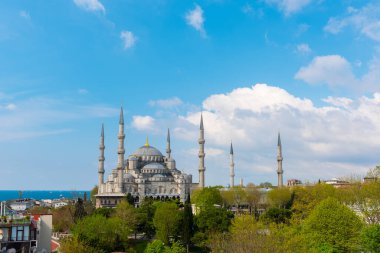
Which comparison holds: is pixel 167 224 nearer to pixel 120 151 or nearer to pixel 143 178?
pixel 120 151

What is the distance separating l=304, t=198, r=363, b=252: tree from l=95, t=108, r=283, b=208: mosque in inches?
2356

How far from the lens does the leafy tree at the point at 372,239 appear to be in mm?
37875

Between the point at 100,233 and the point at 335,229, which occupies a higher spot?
the point at 335,229

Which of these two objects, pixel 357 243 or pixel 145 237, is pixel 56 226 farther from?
pixel 357 243

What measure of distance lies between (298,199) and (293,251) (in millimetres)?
45770

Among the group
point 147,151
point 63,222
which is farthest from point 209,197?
point 147,151

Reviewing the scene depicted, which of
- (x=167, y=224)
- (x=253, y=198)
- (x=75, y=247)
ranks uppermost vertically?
(x=253, y=198)

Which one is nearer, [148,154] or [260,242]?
[260,242]

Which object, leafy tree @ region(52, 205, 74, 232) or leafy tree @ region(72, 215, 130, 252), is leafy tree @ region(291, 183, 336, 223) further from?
leafy tree @ region(52, 205, 74, 232)

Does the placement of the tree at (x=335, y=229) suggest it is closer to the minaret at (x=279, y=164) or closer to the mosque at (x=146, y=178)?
the mosque at (x=146, y=178)

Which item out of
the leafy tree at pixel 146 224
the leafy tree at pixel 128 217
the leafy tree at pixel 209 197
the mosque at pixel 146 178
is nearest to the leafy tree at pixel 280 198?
the leafy tree at pixel 209 197

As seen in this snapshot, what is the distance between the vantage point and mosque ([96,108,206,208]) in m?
100

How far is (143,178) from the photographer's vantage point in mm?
106312

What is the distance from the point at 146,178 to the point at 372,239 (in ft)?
243
